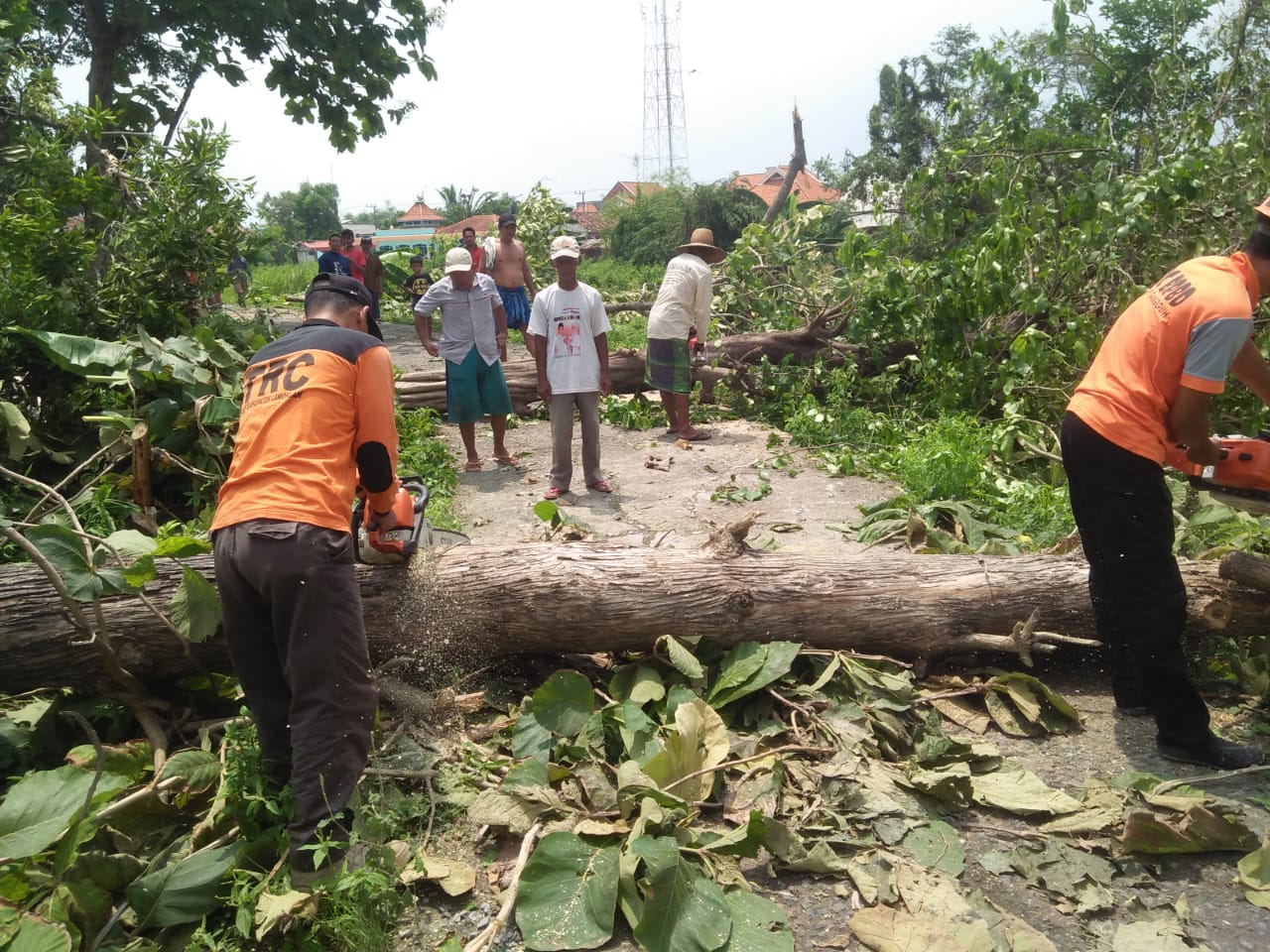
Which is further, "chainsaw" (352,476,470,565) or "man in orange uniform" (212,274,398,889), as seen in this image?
"chainsaw" (352,476,470,565)

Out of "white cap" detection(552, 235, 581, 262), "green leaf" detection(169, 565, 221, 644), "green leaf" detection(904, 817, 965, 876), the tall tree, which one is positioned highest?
the tall tree

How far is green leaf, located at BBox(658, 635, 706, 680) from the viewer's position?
3383mm

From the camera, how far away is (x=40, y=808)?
7.83ft

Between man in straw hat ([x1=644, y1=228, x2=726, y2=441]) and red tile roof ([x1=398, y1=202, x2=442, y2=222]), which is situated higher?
red tile roof ([x1=398, y1=202, x2=442, y2=222])

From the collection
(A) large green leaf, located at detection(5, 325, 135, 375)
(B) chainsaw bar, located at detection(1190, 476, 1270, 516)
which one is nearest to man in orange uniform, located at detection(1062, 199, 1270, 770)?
(B) chainsaw bar, located at detection(1190, 476, 1270, 516)

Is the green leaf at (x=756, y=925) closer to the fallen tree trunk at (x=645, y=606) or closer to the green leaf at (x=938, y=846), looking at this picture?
the green leaf at (x=938, y=846)

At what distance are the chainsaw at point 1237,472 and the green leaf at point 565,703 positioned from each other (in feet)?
7.34

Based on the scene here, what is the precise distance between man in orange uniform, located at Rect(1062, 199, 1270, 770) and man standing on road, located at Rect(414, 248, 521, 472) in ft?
15.0

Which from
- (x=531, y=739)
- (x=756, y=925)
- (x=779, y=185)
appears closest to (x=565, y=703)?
(x=531, y=739)

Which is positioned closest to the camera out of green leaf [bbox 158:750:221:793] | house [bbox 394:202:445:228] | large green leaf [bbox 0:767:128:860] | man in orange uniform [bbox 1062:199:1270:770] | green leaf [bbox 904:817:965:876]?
large green leaf [bbox 0:767:128:860]

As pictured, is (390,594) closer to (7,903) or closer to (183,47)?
(7,903)

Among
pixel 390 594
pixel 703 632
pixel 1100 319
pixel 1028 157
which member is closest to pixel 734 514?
pixel 703 632

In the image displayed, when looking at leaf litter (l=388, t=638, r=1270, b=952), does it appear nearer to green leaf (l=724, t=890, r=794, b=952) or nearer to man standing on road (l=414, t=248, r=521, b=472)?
green leaf (l=724, t=890, r=794, b=952)

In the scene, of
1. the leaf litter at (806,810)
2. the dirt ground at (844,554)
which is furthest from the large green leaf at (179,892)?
the leaf litter at (806,810)
